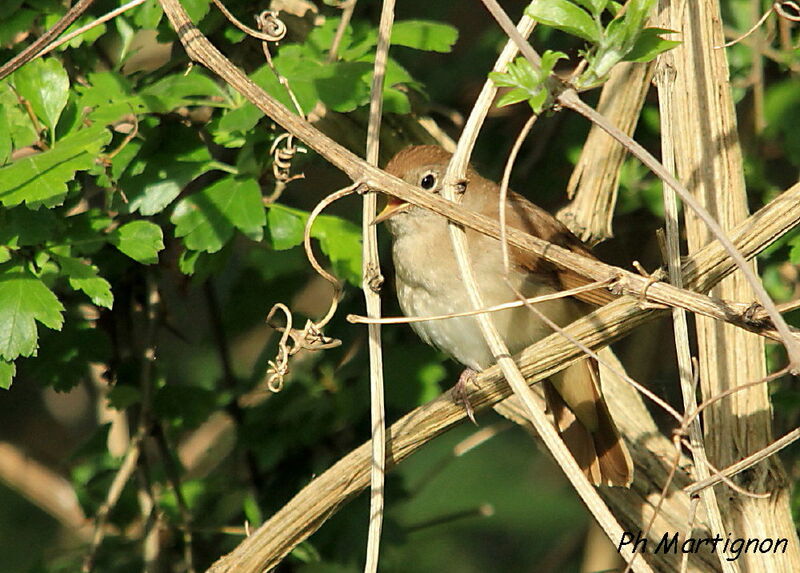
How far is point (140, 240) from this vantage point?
2.33 m

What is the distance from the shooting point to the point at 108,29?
9.14 ft

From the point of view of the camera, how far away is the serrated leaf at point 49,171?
206 centimetres

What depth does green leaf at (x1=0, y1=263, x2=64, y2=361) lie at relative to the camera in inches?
84.0

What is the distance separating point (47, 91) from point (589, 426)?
179 centimetres

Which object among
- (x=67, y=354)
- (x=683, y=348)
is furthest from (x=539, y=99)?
(x=67, y=354)

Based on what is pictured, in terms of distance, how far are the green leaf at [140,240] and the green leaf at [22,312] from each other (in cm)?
21

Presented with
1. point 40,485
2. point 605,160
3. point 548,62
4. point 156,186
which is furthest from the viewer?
point 40,485

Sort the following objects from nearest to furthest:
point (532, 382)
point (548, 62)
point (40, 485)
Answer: point (548, 62) → point (532, 382) → point (40, 485)

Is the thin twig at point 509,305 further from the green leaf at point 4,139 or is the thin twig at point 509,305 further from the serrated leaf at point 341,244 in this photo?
the green leaf at point 4,139

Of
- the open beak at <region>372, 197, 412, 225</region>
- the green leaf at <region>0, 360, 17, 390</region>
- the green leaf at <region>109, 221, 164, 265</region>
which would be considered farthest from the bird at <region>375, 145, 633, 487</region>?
the green leaf at <region>0, 360, 17, 390</region>

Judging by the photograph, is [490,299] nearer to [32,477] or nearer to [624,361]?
[624,361]

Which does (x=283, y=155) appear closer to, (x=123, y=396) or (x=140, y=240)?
(x=140, y=240)

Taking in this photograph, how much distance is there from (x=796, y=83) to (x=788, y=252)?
0.64 metres

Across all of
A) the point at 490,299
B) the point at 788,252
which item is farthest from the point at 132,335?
the point at 788,252
